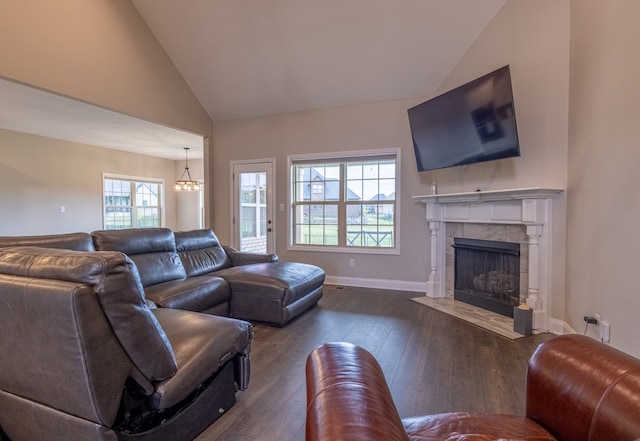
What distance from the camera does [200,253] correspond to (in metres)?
3.94

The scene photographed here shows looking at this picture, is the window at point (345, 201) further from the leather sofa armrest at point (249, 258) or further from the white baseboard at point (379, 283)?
the leather sofa armrest at point (249, 258)

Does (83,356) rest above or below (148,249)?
below

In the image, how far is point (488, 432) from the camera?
107 centimetres

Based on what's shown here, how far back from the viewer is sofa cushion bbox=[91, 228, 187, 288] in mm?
2941

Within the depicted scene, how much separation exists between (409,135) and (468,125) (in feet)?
3.88

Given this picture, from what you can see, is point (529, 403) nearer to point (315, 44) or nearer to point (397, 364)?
point (397, 364)

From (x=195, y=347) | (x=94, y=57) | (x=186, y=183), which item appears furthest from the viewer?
(x=186, y=183)

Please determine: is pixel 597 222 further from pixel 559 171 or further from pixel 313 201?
pixel 313 201

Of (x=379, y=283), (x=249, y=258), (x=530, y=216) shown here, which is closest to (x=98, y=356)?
(x=249, y=258)

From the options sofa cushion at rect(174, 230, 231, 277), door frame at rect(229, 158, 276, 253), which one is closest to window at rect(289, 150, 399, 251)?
door frame at rect(229, 158, 276, 253)

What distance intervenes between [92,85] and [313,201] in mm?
3193

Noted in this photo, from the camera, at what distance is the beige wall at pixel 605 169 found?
2088 millimetres

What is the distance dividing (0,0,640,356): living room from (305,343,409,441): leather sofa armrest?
81.0 inches

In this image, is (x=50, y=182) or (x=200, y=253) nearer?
(x=200, y=253)
